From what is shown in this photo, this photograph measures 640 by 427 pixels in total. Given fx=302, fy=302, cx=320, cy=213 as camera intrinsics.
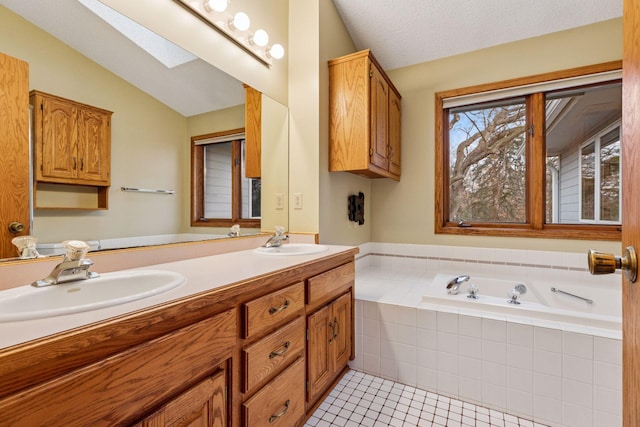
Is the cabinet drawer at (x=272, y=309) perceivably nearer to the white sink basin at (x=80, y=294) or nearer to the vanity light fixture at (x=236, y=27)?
the white sink basin at (x=80, y=294)

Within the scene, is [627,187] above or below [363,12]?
below

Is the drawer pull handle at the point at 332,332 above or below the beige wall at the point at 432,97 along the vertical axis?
below

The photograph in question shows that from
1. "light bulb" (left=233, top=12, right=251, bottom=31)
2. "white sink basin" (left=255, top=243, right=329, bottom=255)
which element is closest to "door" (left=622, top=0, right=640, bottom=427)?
"white sink basin" (left=255, top=243, right=329, bottom=255)

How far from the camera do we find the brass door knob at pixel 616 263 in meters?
0.53

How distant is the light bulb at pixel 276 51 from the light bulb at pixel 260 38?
0.27ft

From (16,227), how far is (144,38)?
0.88 m

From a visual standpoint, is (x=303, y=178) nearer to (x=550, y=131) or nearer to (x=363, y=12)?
(x=363, y=12)

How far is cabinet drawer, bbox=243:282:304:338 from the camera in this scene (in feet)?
3.18

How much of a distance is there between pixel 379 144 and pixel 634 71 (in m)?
1.66

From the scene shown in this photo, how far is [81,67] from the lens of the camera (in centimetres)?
102

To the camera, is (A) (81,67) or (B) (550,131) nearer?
(A) (81,67)

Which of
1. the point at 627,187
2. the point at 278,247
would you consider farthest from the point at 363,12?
the point at 627,187

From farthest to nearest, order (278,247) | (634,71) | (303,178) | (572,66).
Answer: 1. (572,66)
2. (303,178)
3. (278,247)
4. (634,71)

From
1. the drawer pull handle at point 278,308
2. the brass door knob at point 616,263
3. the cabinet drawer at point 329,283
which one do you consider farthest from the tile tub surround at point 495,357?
the brass door knob at point 616,263
